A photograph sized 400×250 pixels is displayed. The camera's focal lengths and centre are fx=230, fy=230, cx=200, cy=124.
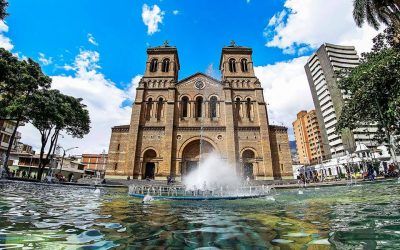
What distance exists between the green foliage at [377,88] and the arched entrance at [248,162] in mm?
12144

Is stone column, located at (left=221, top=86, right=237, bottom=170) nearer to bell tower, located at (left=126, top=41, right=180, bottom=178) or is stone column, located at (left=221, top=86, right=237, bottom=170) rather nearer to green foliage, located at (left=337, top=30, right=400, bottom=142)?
bell tower, located at (left=126, top=41, right=180, bottom=178)

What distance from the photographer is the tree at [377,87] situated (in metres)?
14.1

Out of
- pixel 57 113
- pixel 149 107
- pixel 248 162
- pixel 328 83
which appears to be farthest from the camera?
pixel 328 83

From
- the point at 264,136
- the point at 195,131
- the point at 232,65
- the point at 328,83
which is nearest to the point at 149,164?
the point at 195,131

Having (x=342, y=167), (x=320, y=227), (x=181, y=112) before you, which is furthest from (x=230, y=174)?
(x=342, y=167)

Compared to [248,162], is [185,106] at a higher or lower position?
higher

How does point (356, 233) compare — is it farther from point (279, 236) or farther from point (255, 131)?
point (255, 131)

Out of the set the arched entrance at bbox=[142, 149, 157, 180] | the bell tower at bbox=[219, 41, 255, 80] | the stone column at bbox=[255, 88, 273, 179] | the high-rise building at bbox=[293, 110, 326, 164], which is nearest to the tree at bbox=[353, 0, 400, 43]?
the stone column at bbox=[255, 88, 273, 179]

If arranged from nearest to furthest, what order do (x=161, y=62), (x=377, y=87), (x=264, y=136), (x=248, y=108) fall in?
(x=377, y=87) → (x=264, y=136) → (x=248, y=108) → (x=161, y=62)

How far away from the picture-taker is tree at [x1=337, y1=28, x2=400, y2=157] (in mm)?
14070

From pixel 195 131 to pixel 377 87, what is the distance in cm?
2039

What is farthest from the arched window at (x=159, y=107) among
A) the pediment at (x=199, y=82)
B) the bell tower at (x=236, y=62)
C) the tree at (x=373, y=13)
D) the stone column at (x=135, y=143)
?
the tree at (x=373, y=13)

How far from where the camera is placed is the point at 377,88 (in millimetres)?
16438

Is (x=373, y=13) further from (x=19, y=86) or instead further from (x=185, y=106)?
(x=19, y=86)
